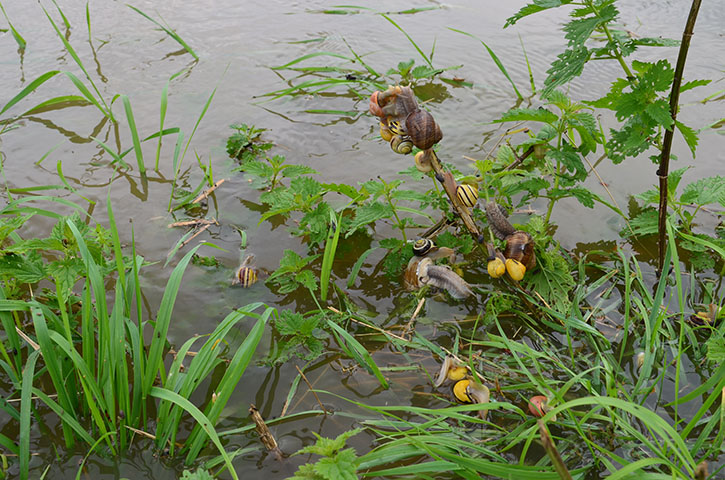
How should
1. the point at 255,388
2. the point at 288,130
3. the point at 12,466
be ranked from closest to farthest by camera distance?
the point at 12,466
the point at 255,388
the point at 288,130

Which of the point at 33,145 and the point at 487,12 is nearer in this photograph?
the point at 33,145

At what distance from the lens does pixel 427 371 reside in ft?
7.97

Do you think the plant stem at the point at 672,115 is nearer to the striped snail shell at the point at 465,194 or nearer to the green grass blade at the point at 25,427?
the striped snail shell at the point at 465,194

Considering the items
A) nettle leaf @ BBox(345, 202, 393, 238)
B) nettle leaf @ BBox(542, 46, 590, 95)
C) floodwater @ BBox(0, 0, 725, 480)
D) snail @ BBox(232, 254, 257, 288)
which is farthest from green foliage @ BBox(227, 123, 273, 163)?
nettle leaf @ BBox(542, 46, 590, 95)

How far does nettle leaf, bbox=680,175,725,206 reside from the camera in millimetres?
2727

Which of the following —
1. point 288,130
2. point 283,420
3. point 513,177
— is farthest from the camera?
point 288,130

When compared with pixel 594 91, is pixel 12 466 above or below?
below

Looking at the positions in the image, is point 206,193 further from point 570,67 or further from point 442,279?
point 570,67

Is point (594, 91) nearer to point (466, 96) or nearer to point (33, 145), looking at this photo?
point (466, 96)

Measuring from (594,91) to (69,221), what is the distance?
4205 mm

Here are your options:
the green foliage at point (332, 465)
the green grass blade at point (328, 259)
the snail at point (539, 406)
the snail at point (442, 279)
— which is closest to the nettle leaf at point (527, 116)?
the snail at point (442, 279)

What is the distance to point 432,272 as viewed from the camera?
2707mm

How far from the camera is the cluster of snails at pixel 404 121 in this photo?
2270 mm

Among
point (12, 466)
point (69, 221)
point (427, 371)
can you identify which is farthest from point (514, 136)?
point (12, 466)
